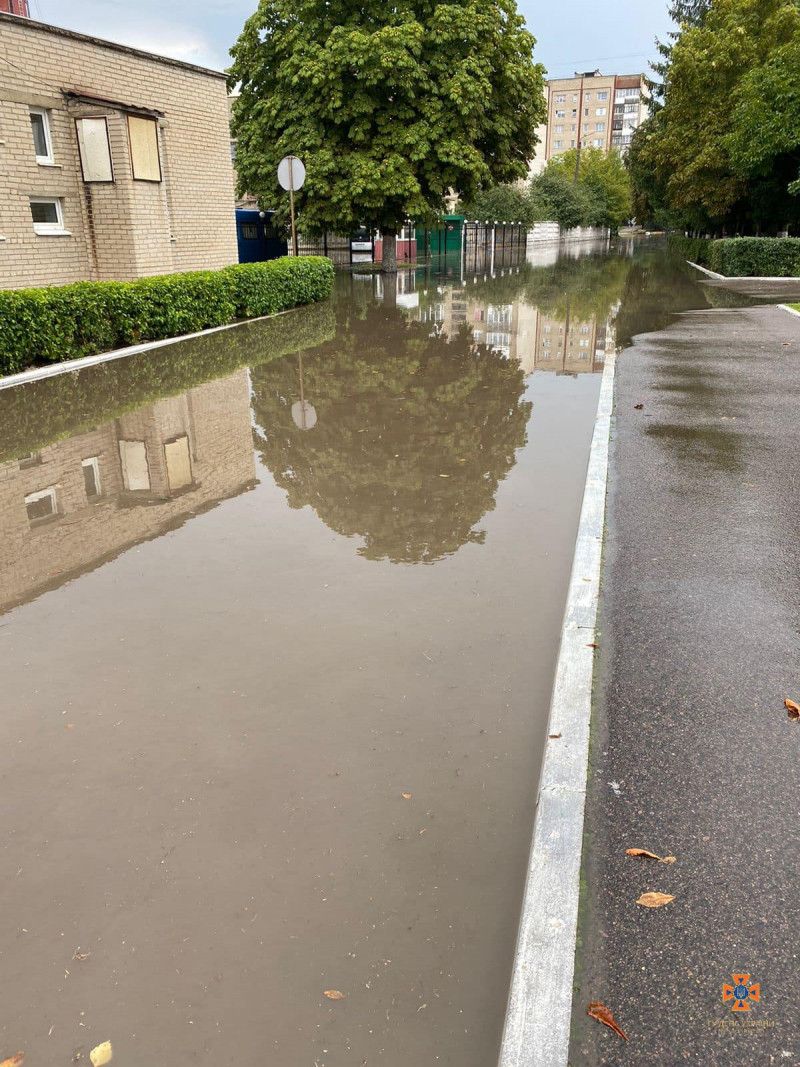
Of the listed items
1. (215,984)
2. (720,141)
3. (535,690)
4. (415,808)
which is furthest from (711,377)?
(720,141)

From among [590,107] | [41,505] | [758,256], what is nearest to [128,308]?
[41,505]

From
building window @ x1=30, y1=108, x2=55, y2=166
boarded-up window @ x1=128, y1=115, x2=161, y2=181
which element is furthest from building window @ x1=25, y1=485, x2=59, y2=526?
boarded-up window @ x1=128, y1=115, x2=161, y2=181

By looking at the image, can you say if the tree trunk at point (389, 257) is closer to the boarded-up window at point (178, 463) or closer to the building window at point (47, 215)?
the building window at point (47, 215)

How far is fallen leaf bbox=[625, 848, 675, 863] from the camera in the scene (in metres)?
2.90

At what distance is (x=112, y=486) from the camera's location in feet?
24.1

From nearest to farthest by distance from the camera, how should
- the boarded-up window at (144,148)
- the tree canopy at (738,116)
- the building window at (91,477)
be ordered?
the building window at (91,477), the boarded-up window at (144,148), the tree canopy at (738,116)

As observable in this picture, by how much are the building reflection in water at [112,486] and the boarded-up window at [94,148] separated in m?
11.4

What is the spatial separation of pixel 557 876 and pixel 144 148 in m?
20.6

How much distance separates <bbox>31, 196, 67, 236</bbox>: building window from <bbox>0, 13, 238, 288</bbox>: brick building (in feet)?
0.08

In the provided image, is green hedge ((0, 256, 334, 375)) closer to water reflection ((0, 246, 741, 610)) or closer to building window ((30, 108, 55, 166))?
water reflection ((0, 246, 741, 610))

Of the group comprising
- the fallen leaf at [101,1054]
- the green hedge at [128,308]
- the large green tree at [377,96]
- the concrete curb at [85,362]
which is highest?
the large green tree at [377,96]

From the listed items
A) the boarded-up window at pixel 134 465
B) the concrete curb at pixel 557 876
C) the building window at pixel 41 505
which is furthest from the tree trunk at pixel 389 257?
the concrete curb at pixel 557 876

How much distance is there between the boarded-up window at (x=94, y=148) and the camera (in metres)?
18.6

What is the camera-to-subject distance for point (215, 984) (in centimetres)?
254
